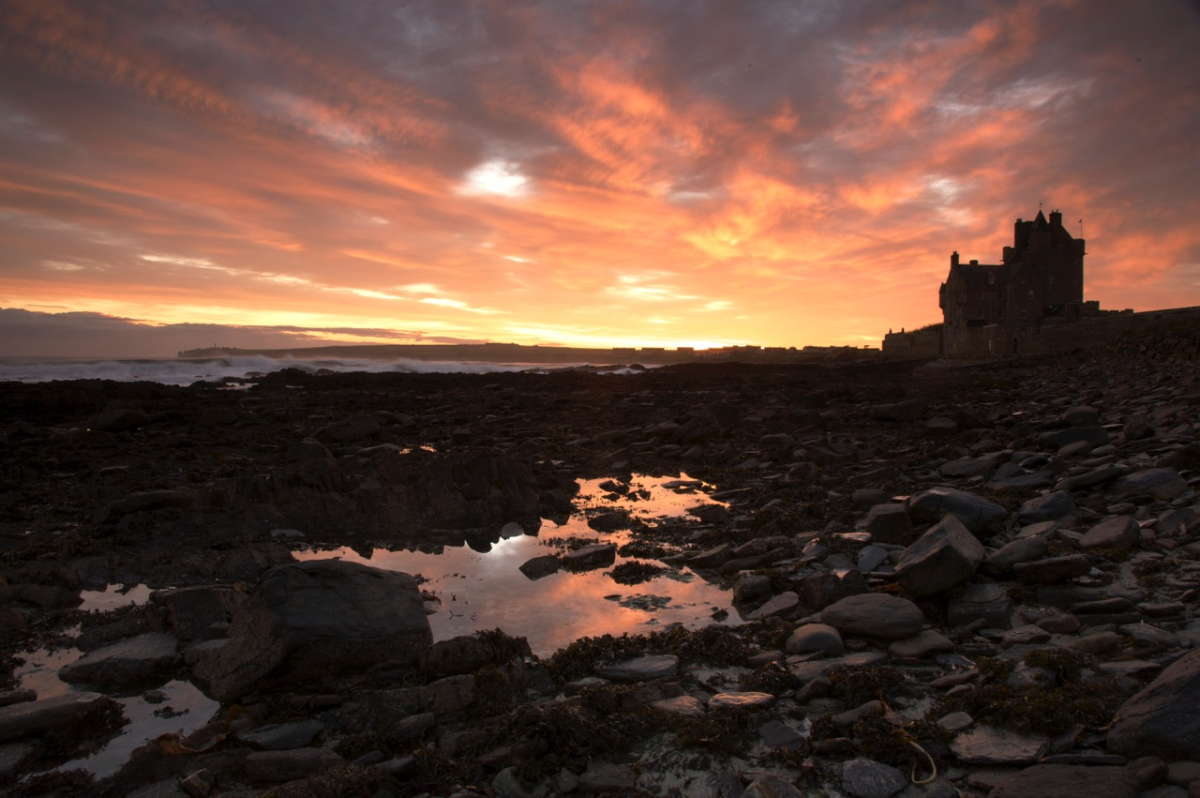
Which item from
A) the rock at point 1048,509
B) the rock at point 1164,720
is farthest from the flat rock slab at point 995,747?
the rock at point 1048,509

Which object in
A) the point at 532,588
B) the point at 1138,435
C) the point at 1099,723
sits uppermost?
the point at 1138,435

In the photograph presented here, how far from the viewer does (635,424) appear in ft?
58.0

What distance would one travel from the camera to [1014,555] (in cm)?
539

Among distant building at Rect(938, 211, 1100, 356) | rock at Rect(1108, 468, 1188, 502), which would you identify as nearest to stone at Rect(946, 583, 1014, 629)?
rock at Rect(1108, 468, 1188, 502)

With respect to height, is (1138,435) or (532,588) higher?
(1138,435)

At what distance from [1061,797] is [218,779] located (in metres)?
3.68

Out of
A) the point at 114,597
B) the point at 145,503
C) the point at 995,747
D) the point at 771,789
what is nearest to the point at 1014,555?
the point at 995,747

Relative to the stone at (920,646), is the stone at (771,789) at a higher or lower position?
lower

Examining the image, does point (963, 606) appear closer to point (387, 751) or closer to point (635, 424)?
point (387, 751)

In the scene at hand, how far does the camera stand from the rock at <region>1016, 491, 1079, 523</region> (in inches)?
267

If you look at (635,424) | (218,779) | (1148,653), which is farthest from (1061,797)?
(635,424)

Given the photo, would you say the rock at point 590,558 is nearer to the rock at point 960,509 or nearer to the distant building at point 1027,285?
the rock at point 960,509

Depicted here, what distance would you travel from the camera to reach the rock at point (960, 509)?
21.1 feet

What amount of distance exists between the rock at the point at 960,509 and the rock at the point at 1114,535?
0.70 m
